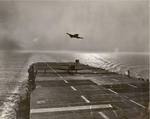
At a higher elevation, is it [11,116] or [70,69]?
[70,69]

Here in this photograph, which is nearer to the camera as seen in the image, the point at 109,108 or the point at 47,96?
the point at 109,108

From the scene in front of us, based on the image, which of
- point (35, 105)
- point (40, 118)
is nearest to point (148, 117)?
point (40, 118)

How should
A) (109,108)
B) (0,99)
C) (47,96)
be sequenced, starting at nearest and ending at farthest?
(109,108), (47,96), (0,99)

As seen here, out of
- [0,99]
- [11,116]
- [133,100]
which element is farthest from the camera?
[0,99]

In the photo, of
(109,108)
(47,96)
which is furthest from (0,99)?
(109,108)

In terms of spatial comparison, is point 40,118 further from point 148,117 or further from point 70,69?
point 70,69

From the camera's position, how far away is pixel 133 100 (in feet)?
71.1

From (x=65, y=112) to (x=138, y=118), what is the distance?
6.12 metres

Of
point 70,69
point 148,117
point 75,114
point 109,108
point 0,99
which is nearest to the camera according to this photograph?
point 148,117

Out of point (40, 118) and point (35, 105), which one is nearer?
point (40, 118)

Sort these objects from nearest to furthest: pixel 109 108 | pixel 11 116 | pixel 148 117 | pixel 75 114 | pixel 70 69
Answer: pixel 148 117 < pixel 75 114 < pixel 109 108 < pixel 11 116 < pixel 70 69

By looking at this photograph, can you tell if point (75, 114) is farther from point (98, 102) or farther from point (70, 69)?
point (70, 69)

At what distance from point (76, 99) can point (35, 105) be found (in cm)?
470

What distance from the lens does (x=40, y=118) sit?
15.9 metres
